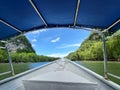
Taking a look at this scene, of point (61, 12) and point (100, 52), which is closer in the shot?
point (61, 12)

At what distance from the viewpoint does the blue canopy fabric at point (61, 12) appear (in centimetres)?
233

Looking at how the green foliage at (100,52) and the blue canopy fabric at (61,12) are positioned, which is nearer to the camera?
the blue canopy fabric at (61,12)

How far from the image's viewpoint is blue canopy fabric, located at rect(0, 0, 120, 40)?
2.33 meters

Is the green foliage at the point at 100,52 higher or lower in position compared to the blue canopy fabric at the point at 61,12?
higher

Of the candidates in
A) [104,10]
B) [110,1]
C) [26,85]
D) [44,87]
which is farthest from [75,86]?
[104,10]

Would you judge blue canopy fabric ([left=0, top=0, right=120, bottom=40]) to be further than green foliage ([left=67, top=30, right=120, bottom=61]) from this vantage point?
No

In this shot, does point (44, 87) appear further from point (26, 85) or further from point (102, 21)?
point (102, 21)

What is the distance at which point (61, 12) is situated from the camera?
2783 mm

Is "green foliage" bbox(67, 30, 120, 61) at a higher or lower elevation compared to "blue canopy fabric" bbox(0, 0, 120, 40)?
higher

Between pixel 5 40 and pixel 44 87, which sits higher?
pixel 5 40

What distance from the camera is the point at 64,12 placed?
2.78 meters

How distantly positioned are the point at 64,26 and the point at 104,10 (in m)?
1.25

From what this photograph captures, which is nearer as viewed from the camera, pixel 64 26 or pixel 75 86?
pixel 75 86

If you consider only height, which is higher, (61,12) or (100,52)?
(100,52)
